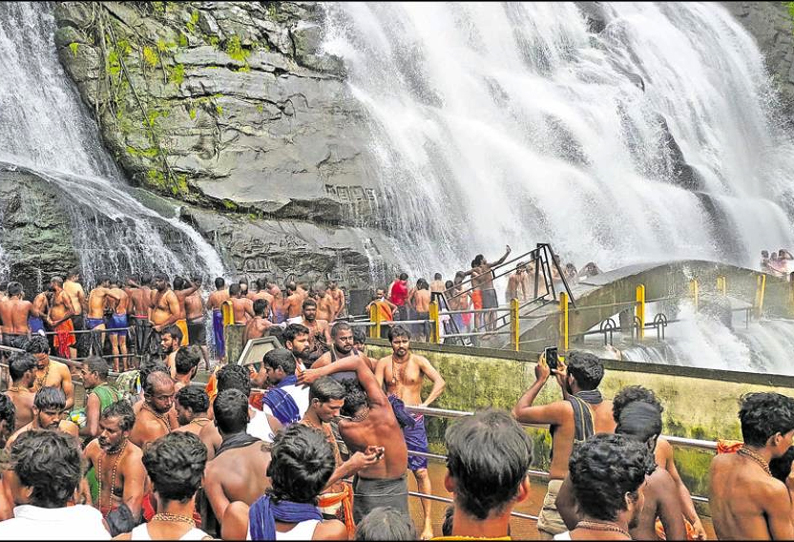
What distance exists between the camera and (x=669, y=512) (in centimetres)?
360

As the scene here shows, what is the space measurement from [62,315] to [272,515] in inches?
454

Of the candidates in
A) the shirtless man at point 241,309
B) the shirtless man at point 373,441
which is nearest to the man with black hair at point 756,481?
the shirtless man at point 373,441

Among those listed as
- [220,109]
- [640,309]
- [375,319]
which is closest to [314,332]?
[375,319]

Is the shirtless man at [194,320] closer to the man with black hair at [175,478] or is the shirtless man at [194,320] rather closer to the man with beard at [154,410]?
the man with beard at [154,410]

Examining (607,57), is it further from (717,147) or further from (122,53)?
(122,53)

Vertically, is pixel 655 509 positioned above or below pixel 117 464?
below

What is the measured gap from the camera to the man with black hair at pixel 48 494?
9.83ft

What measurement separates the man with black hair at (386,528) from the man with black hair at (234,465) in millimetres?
1192

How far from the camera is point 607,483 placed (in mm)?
Answer: 2891

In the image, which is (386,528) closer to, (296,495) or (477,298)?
(296,495)

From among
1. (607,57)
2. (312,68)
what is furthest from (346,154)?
(607,57)

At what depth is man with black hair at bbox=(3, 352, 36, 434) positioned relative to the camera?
6039mm

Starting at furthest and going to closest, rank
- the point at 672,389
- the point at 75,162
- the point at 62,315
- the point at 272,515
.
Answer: the point at 75,162 → the point at 62,315 → the point at 672,389 → the point at 272,515

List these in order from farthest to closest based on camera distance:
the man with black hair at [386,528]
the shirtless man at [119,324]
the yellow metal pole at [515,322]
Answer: the shirtless man at [119,324]
the yellow metal pole at [515,322]
the man with black hair at [386,528]
